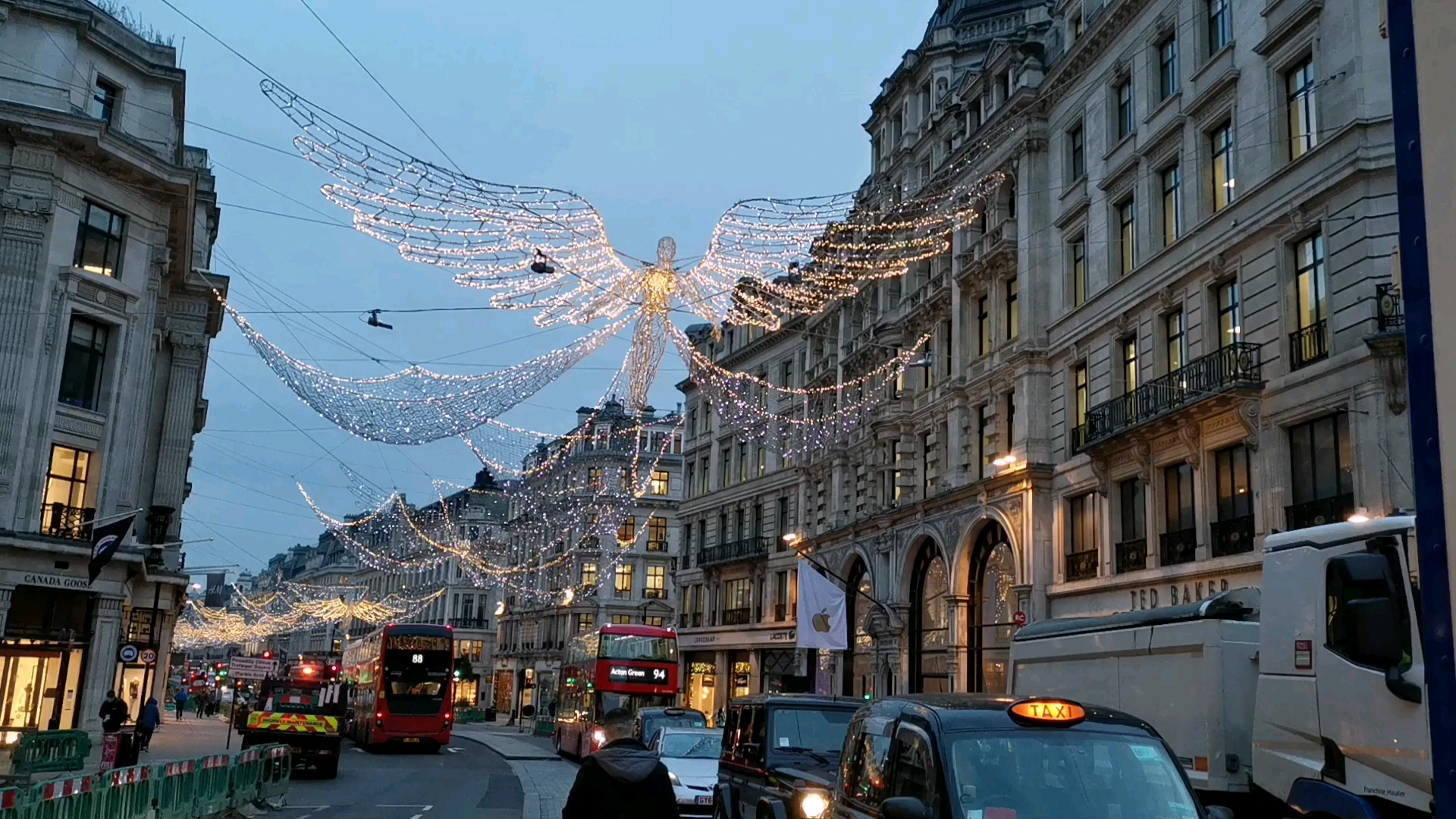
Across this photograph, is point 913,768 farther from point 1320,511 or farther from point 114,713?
point 114,713

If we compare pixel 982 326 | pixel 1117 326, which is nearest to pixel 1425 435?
pixel 1117 326

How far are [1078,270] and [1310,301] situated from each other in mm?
9766

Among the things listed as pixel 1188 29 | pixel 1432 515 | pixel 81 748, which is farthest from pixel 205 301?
pixel 1432 515

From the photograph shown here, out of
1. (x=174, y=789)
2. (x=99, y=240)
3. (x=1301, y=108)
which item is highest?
(x=1301, y=108)

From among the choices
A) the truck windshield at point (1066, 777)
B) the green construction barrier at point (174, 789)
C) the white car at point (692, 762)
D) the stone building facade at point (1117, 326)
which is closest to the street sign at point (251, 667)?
the white car at point (692, 762)

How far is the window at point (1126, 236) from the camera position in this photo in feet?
→ 93.1

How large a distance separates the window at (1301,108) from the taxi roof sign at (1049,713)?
18104 mm

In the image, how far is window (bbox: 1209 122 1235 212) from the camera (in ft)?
81.0

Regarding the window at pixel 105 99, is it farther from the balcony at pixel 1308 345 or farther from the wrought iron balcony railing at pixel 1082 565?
the balcony at pixel 1308 345

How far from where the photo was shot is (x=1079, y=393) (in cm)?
3084

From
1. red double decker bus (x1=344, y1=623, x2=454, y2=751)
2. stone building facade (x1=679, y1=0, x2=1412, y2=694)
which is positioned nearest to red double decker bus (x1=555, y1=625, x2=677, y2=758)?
red double decker bus (x1=344, y1=623, x2=454, y2=751)

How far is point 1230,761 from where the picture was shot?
11766 millimetres

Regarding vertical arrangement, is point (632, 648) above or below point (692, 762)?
above

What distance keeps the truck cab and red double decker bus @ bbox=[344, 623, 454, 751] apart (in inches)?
1248
